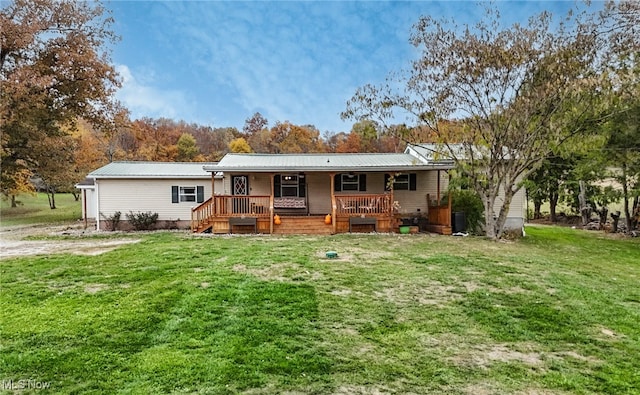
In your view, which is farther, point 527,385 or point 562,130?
point 562,130

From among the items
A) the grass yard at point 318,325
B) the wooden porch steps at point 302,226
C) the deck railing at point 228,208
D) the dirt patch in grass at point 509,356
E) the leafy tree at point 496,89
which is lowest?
the dirt patch in grass at point 509,356

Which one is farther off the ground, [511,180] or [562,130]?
[562,130]

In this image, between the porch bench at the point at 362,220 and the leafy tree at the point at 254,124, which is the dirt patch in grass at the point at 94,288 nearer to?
the porch bench at the point at 362,220

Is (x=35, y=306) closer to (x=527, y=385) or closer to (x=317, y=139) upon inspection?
(x=527, y=385)

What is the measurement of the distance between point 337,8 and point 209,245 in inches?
397

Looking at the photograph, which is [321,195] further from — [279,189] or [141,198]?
[141,198]

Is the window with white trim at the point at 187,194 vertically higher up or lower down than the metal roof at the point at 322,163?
lower down

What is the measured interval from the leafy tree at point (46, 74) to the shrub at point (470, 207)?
708 inches

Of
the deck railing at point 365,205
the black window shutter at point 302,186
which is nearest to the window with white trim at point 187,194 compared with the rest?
the black window shutter at point 302,186

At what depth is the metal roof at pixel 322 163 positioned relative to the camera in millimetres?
14117

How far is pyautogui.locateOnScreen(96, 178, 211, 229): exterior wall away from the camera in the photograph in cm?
1623

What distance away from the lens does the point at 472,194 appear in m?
15.2

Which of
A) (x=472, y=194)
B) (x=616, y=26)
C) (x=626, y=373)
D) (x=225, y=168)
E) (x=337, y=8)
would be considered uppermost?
(x=337, y=8)

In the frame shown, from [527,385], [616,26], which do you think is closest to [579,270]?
[527,385]
